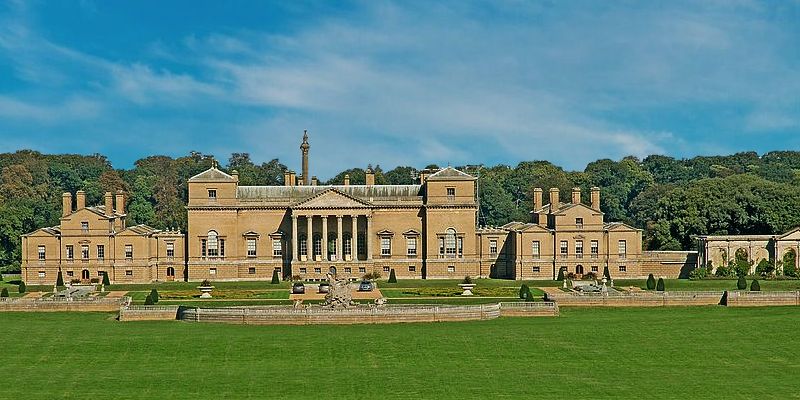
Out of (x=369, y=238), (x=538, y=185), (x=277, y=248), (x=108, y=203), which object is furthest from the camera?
(x=538, y=185)

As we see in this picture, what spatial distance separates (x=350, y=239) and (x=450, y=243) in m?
7.82

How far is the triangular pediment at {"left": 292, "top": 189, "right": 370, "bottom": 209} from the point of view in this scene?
85.9 m

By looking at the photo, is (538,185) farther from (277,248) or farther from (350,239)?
(277,248)

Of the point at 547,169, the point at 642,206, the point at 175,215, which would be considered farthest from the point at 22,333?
the point at 547,169

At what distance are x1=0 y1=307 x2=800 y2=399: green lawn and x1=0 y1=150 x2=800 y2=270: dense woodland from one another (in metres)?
40.8

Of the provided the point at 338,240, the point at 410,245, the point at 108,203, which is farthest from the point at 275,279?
the point at 108,203

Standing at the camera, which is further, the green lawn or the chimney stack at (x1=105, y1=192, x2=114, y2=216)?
the chimney stack at (x1=105, y1=192, x2=114, y2=216)

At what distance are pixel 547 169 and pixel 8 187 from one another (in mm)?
70514

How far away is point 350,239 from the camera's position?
88.2 m

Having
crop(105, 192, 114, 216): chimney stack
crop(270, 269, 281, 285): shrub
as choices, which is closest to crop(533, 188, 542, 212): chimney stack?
crop(270, 269, 281, 285): shrub

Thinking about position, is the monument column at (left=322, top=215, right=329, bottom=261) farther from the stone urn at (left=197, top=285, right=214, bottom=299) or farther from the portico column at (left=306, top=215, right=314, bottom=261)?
the stone urn at (left=197, top=285, right=214, bottom=299)

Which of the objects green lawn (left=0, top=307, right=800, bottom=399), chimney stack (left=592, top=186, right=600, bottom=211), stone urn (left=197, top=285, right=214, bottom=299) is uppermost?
chimney stack (left=592, top=186, right=600, bottom=211)

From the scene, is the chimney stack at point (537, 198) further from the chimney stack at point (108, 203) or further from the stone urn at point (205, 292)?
the chimney stack at point (108, 203)

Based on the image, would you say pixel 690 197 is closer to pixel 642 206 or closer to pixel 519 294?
pixel 519 294
